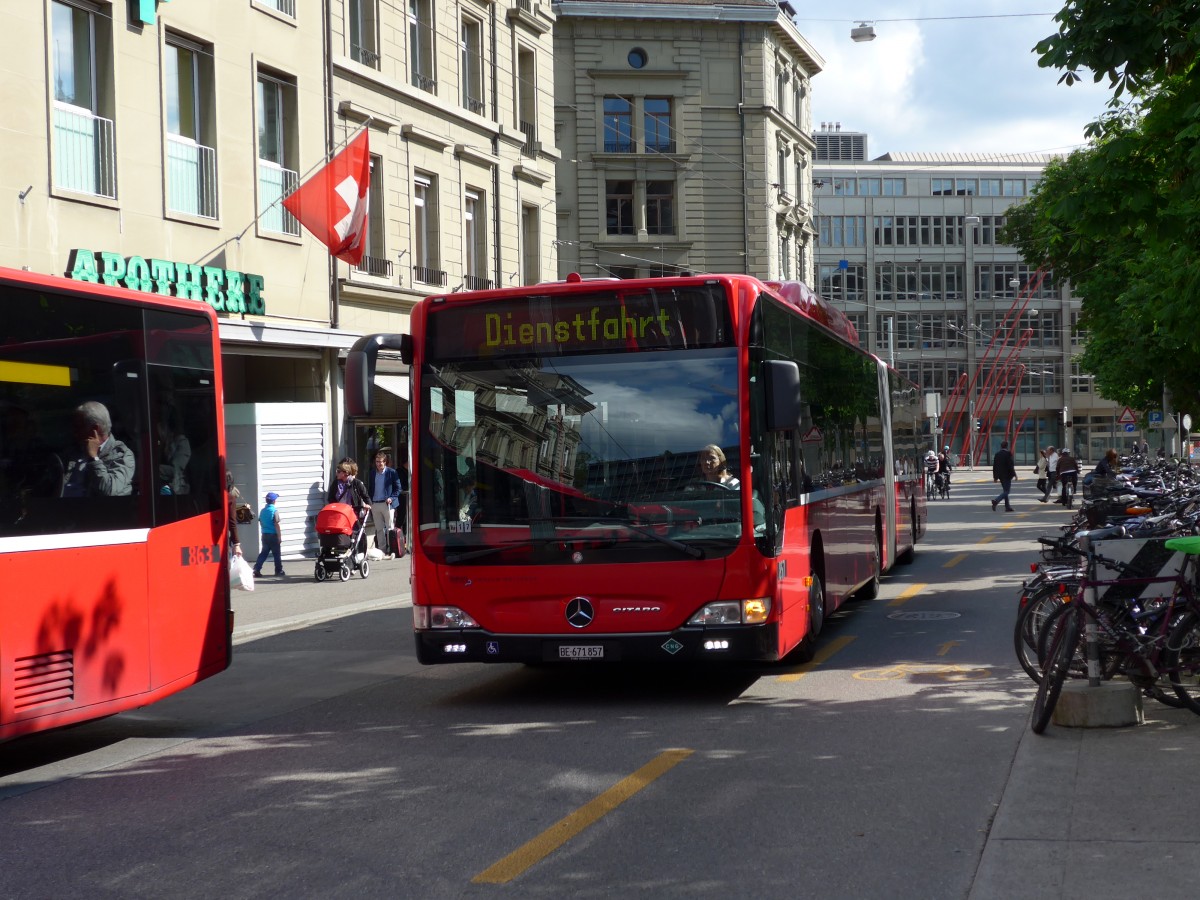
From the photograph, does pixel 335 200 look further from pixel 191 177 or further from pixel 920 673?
pixel 920 673

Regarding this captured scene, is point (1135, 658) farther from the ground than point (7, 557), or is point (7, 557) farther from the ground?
point (7, 557)

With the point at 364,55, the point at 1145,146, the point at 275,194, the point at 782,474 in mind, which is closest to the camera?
the point at 782,474

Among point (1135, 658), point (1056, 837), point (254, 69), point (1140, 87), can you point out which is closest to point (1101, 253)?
point (254, 69)

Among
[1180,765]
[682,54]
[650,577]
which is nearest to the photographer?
[1180,765]

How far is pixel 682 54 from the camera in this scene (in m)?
55.9

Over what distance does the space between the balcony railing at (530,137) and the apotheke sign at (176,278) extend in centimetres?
1309

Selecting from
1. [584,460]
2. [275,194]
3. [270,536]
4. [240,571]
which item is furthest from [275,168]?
[584,460]

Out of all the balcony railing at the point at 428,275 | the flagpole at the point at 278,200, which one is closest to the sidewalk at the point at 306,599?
the flagpole at the point at 278,200

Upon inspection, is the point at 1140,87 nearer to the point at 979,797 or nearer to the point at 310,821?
the point at 979,797

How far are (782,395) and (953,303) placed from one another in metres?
89.1

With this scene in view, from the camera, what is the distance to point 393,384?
2769 cm

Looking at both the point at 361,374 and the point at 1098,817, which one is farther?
the point at 361,374

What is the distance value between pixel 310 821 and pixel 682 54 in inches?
2044

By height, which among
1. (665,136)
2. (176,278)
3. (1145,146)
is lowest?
(1145,146)
